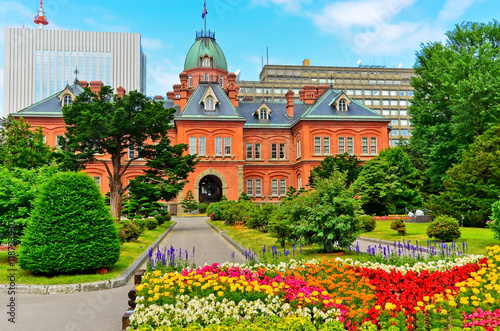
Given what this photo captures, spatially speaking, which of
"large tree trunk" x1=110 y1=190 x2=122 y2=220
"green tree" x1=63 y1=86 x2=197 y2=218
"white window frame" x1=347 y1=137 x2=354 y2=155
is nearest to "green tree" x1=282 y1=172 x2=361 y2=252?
"green tree" x1=63 y1=86 x2=197 y2=218

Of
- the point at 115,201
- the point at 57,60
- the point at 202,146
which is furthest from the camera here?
the point at 57,60

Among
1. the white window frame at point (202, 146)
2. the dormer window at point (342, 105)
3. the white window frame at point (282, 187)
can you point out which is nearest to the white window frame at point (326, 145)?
the dormer window at point (342, 105)

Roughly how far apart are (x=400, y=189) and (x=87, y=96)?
25.5 metres

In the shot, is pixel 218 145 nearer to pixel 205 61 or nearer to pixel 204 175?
pixel 204 175

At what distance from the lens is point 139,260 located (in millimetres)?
12398

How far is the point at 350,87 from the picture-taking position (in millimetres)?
99500

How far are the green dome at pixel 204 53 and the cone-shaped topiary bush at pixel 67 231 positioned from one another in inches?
2116

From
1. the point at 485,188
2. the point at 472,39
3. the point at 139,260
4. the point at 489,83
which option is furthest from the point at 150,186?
the point at 472,39

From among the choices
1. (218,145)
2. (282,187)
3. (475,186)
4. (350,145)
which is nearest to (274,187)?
(282,187)

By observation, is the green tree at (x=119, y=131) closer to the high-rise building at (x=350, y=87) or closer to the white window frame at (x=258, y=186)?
the white window frame at (x=258, y=186)

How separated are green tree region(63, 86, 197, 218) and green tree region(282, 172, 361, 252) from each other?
13165 mm

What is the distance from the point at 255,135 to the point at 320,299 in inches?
1743

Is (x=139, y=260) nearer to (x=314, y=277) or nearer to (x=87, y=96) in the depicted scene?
(x=314, y=277)

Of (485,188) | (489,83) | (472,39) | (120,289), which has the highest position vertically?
(472,39)
